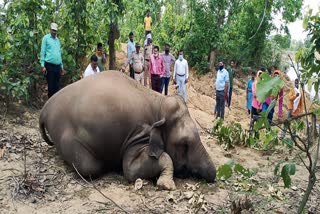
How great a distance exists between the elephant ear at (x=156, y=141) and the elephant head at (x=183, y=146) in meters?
0.12

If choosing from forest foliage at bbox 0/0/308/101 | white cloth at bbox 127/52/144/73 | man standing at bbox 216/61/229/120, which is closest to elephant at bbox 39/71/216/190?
forest foliage at bbox 0/0/308/101

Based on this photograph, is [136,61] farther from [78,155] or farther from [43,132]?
[78,155]

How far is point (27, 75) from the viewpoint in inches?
338

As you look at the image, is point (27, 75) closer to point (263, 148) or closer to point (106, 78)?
point (106, 78)

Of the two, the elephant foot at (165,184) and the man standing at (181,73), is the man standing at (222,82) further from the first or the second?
the elephant foot at (165,184)

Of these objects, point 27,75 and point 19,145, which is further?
point 27,75

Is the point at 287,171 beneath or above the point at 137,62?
above

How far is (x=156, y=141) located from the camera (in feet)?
19.5

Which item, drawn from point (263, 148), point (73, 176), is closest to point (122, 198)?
point (73, 176)

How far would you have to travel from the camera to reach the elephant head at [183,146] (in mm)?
6098

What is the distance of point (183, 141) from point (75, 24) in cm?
475

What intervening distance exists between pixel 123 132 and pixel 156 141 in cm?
48

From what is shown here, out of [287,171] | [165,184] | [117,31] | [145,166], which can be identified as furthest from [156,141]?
[117,31]

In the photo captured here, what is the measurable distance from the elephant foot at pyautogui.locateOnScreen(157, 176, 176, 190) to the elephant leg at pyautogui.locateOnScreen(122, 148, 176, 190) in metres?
0.07
